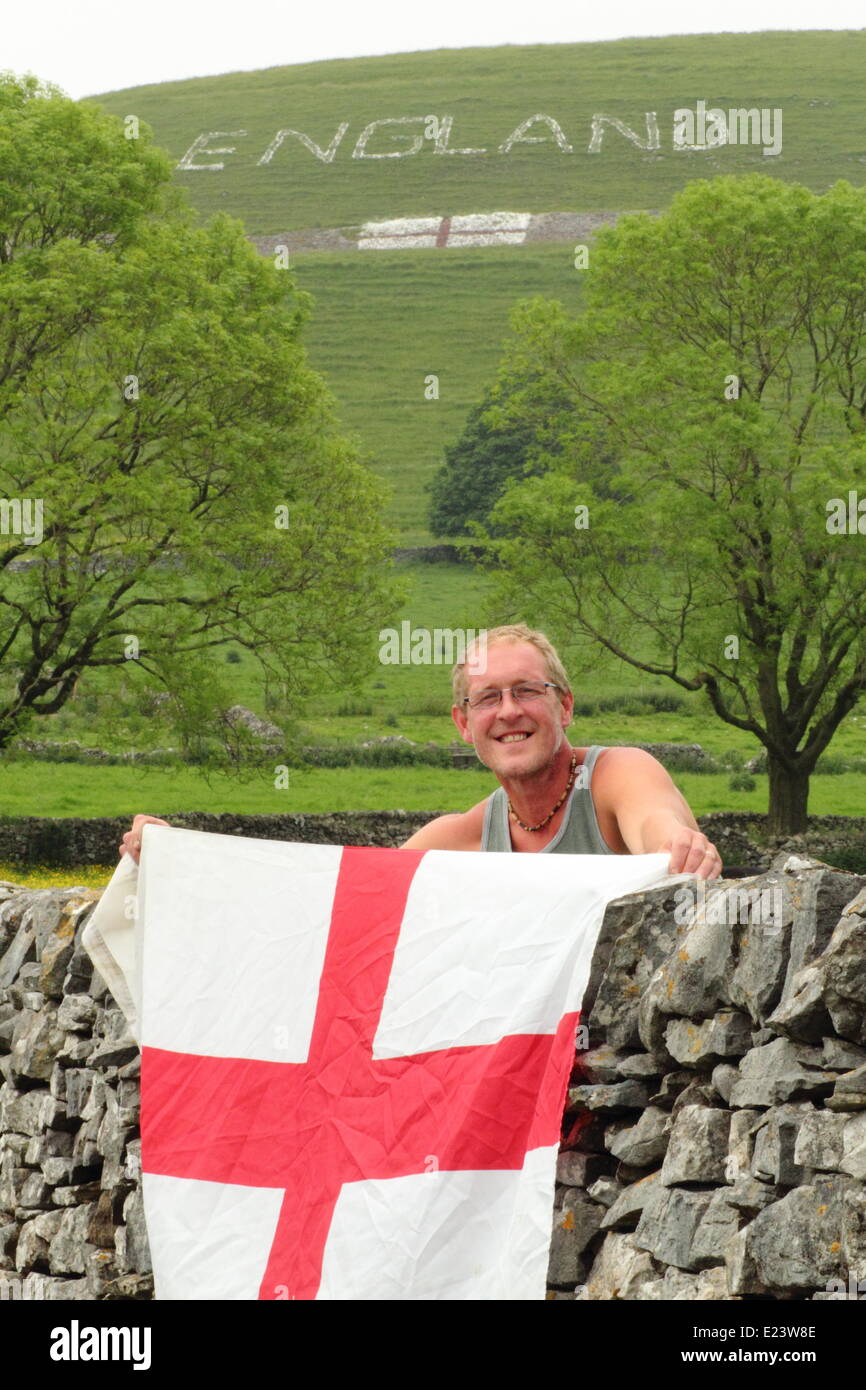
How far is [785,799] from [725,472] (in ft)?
27.1

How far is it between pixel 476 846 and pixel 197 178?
14213 cm

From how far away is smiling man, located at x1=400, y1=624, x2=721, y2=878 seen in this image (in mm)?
5590

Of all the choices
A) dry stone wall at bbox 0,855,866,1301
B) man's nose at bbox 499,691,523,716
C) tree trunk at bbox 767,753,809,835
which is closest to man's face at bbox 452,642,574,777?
man's nose at bbox 499,691,523,716

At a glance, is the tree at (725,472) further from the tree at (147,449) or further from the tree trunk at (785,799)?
the tree at (147,449)

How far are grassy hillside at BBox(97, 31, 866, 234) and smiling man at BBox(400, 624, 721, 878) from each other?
12837 centimetres

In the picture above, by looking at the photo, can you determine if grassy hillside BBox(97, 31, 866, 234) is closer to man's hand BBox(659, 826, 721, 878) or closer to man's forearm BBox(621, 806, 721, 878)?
man's forearm BBox(621, 806, 721, 878)

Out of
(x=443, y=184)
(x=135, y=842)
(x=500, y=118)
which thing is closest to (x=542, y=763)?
(x=135, y=842)

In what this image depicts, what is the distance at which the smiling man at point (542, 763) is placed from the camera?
5.59m

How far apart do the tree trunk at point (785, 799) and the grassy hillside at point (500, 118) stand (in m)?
97.4

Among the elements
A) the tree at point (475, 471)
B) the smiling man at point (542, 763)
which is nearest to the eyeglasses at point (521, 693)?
the smiling man at point (542, 763)

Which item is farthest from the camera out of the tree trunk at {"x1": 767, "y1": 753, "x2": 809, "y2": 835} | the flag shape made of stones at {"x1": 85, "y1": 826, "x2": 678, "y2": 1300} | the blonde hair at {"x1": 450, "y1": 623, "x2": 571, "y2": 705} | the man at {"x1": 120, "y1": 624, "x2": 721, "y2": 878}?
the tree trunk at {"x1": 767, "y1": 753, "x2": 809, "y2": 835}

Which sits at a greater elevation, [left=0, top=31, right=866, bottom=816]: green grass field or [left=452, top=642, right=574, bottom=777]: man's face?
[left=0, top=31, right=866, bottom=816]: green grass field

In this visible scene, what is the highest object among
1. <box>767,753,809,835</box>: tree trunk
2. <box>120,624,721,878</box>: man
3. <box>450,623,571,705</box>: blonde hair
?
<box>450,623,571,705</box>: blonde hair

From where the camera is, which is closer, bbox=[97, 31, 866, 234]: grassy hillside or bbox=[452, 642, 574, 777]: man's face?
bbox=[452, 642, 574, 777]: man's face
